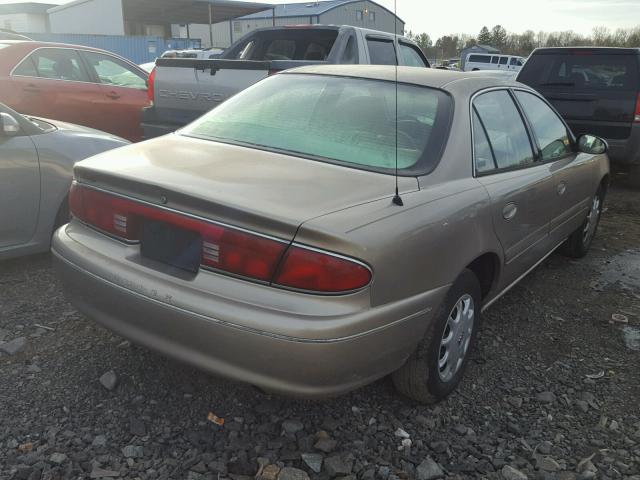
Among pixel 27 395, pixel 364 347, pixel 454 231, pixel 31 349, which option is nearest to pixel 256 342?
pixel 364 347

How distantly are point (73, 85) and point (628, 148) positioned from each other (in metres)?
6.85

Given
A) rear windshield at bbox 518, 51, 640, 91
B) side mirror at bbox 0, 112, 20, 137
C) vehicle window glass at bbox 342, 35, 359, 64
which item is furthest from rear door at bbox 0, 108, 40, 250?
rear windshield at bbox 518, 51, 640, 91

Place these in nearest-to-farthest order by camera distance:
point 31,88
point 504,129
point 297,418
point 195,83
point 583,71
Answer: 1. point 297,418
2. point 504,129
3. point 195,83
4. point 31,88
5. point 583,71

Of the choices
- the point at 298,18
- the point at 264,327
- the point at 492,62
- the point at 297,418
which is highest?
the point at 298,18

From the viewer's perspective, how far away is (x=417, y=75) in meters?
3.17

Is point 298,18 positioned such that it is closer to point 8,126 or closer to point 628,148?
point 628,148

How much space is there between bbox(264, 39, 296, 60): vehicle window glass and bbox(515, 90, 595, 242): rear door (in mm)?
4168

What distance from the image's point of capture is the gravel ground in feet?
7.63

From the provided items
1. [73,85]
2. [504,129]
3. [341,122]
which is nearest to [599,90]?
[504,129]

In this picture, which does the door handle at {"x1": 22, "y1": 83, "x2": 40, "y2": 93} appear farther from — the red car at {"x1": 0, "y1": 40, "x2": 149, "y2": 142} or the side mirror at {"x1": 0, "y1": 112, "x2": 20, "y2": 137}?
the side mirror at {"x1": 0, "y1": 112, "x2": 20, "y2": 137}

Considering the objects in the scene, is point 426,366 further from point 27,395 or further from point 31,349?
point 31,349

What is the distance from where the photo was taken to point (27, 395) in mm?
2646

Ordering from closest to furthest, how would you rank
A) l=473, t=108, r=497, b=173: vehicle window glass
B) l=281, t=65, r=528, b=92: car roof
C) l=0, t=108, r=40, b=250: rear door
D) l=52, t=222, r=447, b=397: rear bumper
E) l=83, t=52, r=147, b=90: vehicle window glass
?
1. l=52, t=222, r=447, b=397: rear bumper
2. l=473, t=108, r=497, b=173: vehicle window glass
3. l=281, t=65, r=528, b=92: car roof
4. l=0, t=108, r=40, b=250: rear door
5. l=83, t=52, r=147, b=90: vehicle window glass

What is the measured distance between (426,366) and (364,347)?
0.55 metres
